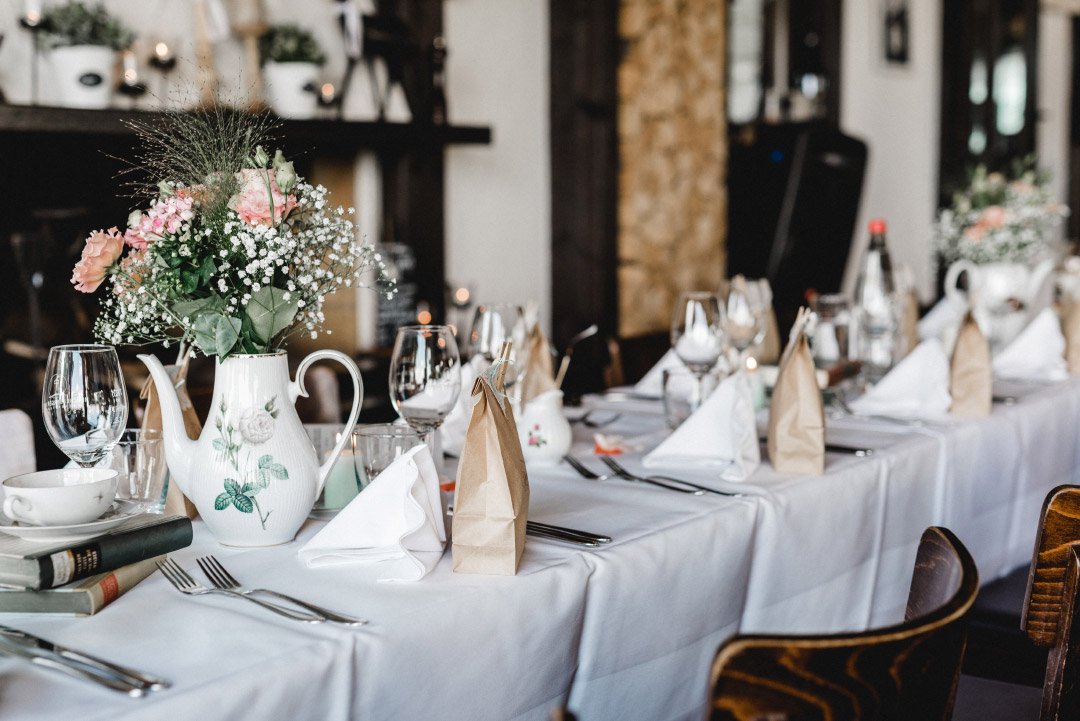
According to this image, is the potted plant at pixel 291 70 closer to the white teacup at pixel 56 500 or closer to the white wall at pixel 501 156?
the white wall at pixel 501 156

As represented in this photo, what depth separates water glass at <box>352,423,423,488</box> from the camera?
54.7 inches

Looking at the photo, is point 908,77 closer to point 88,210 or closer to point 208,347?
point 88,210

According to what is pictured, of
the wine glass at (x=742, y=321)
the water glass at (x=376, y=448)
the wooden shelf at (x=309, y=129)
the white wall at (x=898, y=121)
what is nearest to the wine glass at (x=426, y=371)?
the water glass at (x=376, y=448)

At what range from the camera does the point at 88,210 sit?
3.36 meters

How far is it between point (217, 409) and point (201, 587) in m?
0.23

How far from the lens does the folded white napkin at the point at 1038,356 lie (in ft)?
8.93

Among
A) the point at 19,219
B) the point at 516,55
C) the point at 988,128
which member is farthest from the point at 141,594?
the point at 988,128

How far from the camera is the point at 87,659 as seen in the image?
3.02 ft

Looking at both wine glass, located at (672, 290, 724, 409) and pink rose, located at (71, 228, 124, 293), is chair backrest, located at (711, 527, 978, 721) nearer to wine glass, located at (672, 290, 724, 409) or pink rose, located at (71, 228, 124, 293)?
pink rose, located at (71, 228, 124, 293)

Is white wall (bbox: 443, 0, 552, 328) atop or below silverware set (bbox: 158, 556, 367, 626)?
atop

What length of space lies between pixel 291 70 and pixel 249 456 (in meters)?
2.53

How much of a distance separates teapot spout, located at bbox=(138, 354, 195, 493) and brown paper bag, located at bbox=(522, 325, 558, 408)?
0.89 meters

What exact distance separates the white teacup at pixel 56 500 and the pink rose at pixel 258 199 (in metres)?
0.32

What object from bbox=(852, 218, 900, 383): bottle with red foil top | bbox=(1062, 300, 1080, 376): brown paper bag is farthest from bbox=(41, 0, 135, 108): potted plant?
bbox=(1062, 300, 1080, 376): brown paper bag
